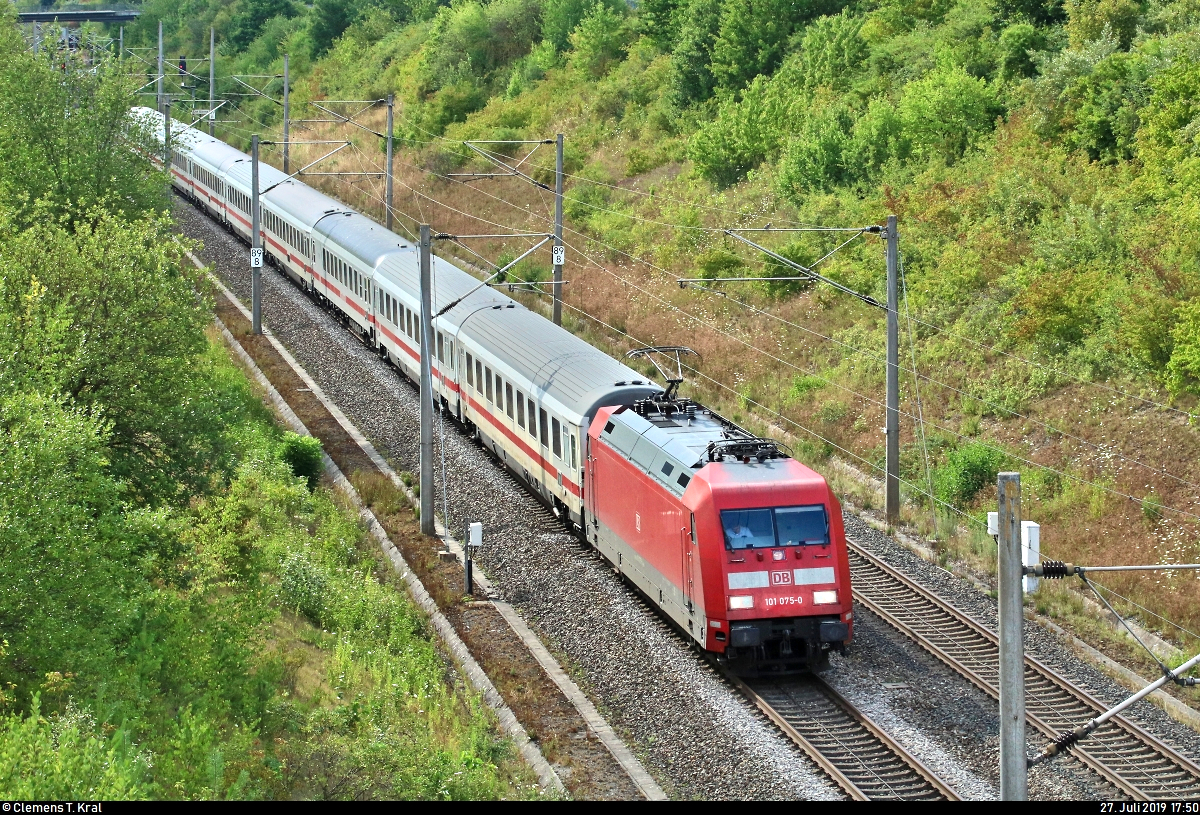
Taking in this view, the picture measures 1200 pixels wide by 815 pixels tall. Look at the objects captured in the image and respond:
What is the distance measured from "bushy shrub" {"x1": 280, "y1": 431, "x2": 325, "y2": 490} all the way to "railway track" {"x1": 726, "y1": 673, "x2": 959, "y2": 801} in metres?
13.0

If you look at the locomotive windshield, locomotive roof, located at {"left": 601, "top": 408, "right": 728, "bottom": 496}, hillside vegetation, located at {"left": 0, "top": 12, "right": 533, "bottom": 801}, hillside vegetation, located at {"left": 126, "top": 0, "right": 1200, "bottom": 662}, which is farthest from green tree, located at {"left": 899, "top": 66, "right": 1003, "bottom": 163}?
the locomotive windshield

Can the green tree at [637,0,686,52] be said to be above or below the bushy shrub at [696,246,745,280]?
above

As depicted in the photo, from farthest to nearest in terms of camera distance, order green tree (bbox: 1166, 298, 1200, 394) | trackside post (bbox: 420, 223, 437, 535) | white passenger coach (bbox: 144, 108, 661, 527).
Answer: trackside post (bbox: 420, 223, 437, 535), white passenger coach (bbox: 144, 108, 661, 527), green tree (bbox: 1166, 298, 1200, 394)

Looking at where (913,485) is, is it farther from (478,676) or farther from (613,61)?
(613,61)

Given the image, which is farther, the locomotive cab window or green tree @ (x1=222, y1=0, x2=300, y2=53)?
green tree @ (x1=222, y1=0, x2=300, y2=53)

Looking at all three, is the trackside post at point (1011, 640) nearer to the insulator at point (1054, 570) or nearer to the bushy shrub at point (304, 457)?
the insulator at point (1054, 570)

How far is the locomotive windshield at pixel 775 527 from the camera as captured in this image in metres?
17.7

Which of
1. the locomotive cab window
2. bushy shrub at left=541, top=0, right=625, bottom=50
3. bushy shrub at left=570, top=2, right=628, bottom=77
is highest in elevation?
bushy shrub at left=541, top=0, right=625, bottom=50

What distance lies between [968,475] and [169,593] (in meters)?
14.5

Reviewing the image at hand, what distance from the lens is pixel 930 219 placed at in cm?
3366

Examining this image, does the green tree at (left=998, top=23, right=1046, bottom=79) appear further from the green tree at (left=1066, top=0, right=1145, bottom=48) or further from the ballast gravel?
the ballast gravel

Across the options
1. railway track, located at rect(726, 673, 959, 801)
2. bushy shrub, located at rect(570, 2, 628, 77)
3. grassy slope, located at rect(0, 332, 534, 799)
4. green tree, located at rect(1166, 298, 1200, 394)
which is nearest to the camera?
grassy slope, located at rect(0, 332, 534, 799)

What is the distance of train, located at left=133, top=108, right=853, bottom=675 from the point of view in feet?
58.2

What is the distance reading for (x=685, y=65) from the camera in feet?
178
